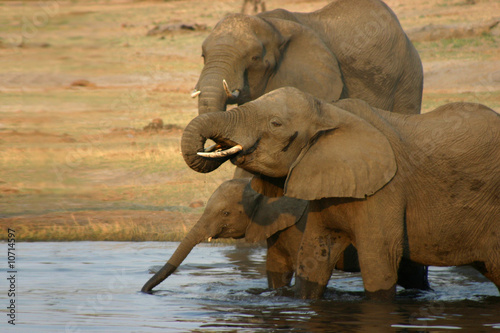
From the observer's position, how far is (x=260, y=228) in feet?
25.9

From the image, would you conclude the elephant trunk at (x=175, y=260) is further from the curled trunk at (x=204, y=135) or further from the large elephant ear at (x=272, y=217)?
the curled trunk at (x=204, y=135)

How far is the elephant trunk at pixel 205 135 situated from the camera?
6.07 m

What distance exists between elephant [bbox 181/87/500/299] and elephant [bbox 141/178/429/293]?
0.89 meters

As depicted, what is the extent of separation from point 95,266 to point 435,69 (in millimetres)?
14546

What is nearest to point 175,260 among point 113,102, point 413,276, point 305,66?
point 413,276

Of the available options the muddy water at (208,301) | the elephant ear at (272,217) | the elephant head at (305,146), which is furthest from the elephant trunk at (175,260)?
the elephant head at (305,146)

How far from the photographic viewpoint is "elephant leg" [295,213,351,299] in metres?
6.89

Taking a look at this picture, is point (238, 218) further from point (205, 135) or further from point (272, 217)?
point (205, 135)

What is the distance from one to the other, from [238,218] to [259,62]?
59.5 inches

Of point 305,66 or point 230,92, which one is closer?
point 230,92

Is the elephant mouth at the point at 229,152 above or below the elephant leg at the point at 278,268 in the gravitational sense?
above

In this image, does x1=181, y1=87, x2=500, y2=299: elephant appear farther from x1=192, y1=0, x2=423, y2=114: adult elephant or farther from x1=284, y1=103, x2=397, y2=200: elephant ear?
x1=192, y1=0, x2=423, y2=114: adult elephant

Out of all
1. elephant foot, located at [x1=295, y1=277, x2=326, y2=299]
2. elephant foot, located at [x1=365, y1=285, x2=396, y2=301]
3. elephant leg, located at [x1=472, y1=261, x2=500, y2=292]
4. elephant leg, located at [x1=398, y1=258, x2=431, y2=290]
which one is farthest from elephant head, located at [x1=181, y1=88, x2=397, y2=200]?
elephant leg, located at [x1=398, y1=258, x2=431, y2=290]

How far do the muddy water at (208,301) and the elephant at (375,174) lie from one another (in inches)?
12.2
